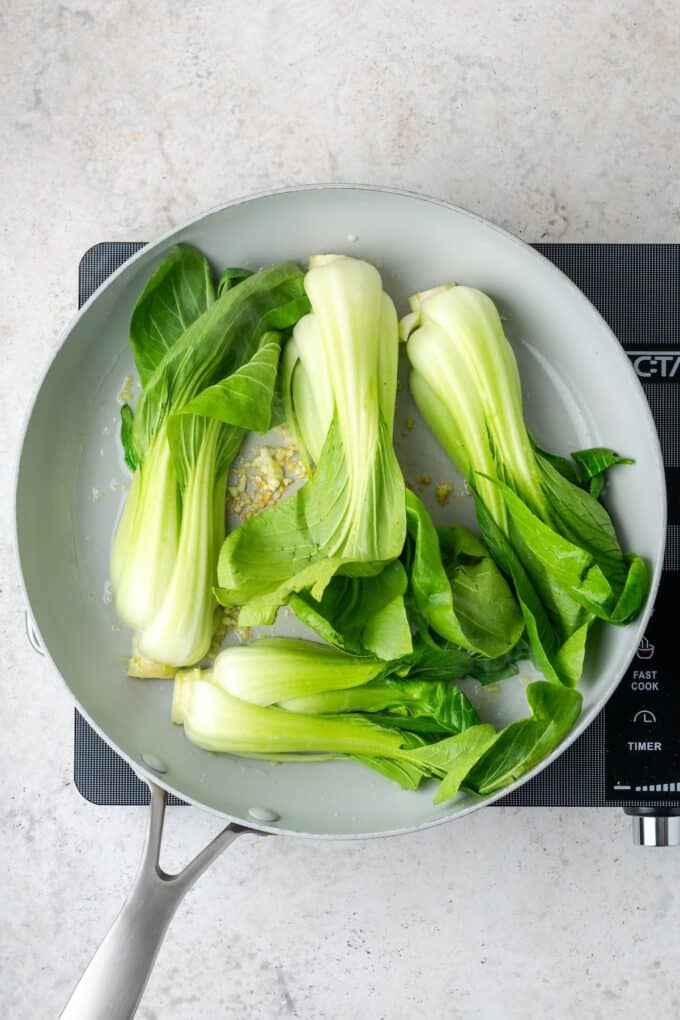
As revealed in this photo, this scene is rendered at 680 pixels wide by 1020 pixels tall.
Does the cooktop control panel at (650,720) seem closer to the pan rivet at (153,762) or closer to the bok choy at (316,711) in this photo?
the bok choy at (316,711)

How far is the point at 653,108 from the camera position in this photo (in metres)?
0.94

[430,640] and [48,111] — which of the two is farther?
[48,111]

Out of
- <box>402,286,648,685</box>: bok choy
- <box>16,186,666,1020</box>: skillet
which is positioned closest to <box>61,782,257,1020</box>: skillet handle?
<box>16,186,666,1020</box>: skillet

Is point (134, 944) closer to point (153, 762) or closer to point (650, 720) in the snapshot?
point (153, 762)

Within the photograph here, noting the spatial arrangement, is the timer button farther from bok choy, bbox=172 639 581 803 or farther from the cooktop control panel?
bok choy, bbox=172 639 581 803

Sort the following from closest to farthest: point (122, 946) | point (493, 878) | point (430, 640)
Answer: point (122, 946) < point (430, 640) < point (493, 878)

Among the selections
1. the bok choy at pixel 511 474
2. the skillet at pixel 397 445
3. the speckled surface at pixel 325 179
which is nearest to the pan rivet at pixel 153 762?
the skillet at pixel 397 445

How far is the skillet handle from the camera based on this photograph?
2.20 ft

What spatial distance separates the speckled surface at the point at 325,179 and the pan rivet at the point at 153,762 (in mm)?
118

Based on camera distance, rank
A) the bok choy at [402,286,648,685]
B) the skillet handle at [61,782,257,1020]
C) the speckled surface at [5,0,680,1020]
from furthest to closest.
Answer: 1. the speckled surface at [5,0,680,1020]
2. the bok choy at [402,286,648,685]
3. the skillet handle at [61,782,257,1020]

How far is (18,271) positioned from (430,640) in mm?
519

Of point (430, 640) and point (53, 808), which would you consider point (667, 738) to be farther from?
point (53, 808)

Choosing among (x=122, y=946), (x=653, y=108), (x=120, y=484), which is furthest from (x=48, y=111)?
(x=122, y=946)

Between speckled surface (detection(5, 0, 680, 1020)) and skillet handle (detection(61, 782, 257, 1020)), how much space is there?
0.54ft
